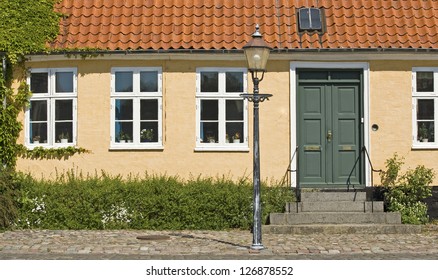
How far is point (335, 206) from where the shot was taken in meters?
16.0

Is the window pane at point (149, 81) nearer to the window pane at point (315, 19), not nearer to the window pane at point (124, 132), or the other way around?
the window pane at point (124, 132)

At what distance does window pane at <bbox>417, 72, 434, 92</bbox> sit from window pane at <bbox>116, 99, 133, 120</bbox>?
627 cm

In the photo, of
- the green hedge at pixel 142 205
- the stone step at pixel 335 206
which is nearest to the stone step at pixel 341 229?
the stone step at pixel 335 206

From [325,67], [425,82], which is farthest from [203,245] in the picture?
[425,82]

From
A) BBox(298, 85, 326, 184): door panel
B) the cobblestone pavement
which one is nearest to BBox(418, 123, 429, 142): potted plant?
BBox(298, 85, 326, 184): door panel

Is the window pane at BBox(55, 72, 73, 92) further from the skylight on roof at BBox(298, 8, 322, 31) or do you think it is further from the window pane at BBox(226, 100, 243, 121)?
the skylight on roof at BBox(298, 8, 322, 31)

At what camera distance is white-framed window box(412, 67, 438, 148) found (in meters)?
16.9

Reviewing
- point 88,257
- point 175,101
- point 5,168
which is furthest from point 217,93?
point 88,257

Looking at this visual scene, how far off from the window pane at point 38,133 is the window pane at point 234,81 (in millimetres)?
4112

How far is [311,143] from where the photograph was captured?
674 inches

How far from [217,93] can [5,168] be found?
15.6 ft

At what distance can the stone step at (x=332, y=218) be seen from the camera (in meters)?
15.5

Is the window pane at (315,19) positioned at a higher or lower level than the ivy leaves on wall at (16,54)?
higher

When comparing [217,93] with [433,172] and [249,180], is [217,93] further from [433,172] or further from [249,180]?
[433,172]
